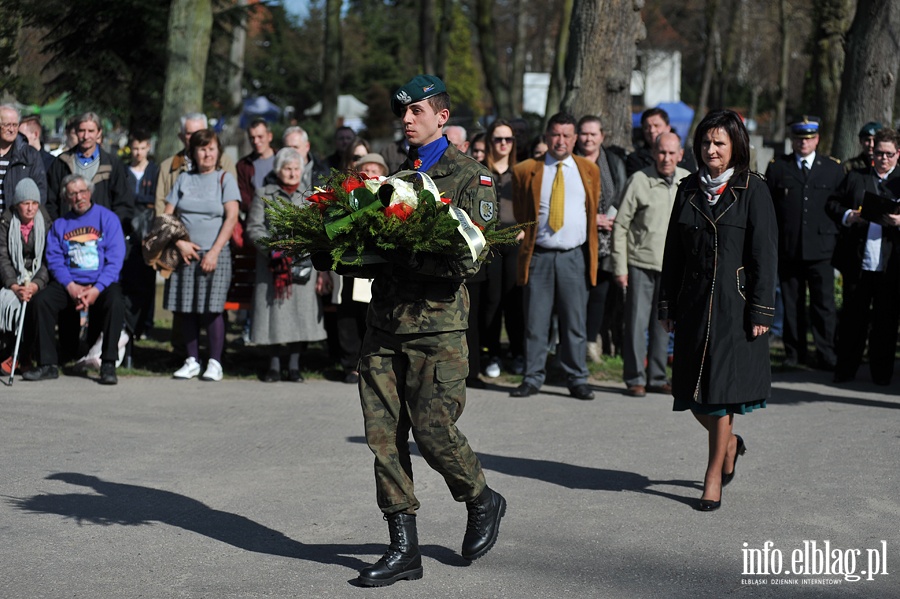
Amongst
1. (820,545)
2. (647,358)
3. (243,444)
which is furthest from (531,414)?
(820,545)

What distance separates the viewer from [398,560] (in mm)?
5531

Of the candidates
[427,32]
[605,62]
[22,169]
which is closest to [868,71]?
[605,62]

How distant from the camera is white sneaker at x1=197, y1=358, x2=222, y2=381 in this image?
441 inches

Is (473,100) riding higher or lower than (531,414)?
higher

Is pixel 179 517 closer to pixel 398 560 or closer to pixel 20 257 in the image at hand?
pixel 398 560

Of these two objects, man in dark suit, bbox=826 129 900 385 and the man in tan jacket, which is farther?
man in dark suit, bbox=826 129 900 385

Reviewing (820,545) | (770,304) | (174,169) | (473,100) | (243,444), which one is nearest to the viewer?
(820,545)

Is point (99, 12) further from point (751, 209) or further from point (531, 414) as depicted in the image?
point (751, 209)

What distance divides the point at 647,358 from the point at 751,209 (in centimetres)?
425

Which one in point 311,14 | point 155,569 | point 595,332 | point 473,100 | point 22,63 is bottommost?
point 155,569

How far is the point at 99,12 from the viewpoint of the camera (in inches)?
726

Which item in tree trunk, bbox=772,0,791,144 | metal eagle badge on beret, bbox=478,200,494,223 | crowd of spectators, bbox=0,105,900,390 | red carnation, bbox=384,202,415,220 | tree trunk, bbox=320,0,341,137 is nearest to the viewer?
red carnation, bbox=384,202,415,220

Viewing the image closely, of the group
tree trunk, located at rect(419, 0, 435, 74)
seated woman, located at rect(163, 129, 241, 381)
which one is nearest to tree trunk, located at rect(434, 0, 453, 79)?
tree trunk, located at rect(419, 0, 435, 74)

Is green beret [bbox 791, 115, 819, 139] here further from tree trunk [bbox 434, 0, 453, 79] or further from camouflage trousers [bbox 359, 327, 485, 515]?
tree trunk [bbox 434, 0, 453, 79]
